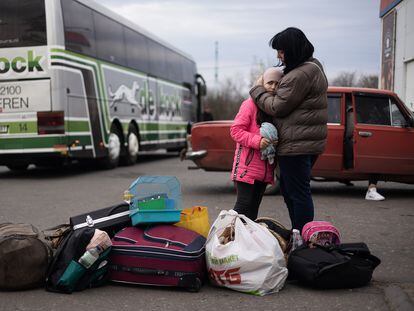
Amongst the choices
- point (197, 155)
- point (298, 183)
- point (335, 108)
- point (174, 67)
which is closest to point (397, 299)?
point (298, 183)

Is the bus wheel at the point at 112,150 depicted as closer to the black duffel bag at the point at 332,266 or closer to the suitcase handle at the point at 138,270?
the suitcase handle at the point at 138,270

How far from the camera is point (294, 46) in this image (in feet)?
16.1

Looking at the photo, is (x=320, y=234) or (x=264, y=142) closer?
(x=320, y=234)

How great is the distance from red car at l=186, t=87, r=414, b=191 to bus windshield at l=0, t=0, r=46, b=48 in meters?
4.92

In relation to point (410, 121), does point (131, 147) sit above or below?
below

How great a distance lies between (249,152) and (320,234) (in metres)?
0.93

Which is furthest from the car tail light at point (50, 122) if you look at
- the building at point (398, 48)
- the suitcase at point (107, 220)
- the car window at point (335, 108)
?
the building at point (398, 48)

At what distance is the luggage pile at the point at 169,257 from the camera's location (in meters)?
4.32

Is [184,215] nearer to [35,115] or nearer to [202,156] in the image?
[202,156]

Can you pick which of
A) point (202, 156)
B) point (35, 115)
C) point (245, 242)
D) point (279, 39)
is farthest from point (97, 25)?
point (245, 242)

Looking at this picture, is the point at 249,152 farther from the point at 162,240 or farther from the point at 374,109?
the point at 374,109

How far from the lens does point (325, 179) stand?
9.82 metres

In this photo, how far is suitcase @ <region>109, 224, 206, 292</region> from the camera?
4379 millimetres

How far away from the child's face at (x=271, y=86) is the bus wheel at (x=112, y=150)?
1003 cm
